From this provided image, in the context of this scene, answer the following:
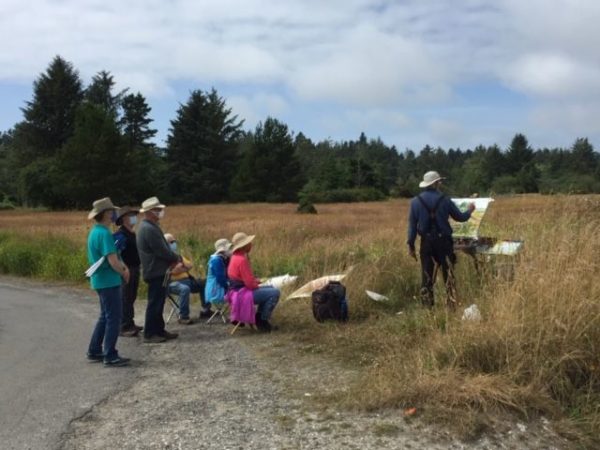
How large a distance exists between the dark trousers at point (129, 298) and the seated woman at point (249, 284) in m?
1.61

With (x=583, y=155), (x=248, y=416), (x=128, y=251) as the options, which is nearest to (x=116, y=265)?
Result: (x=128, y=251)

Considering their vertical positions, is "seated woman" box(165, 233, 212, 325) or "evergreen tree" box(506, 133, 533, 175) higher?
"evergreen tree" box(506, 133, 533, 175)

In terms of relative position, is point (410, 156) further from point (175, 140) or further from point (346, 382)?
point (346, 382)

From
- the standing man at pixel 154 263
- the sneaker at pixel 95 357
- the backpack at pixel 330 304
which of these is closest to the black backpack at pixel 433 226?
the backpack at pixel 330 304

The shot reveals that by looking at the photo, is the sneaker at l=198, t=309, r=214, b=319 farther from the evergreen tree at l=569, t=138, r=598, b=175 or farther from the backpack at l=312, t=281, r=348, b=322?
the evergreen tree at l=569, t=138, r=598, b=175

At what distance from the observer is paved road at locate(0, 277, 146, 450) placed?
5.25 metres

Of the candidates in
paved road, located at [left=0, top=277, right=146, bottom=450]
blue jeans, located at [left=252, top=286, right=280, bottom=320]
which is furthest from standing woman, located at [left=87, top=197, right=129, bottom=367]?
blue jeans, located at [left=252, top=286, right=280, bottom=320]

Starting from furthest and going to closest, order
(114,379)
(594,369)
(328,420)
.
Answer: (114,379), (594,369), (328,420)

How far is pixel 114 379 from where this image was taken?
662 centimetres

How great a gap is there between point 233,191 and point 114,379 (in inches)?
2412

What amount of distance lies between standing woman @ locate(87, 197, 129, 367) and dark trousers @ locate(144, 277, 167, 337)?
3.72 feet

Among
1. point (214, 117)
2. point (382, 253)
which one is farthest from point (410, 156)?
point (382, 253)

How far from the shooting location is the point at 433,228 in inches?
334

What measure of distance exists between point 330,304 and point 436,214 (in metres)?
1.93
